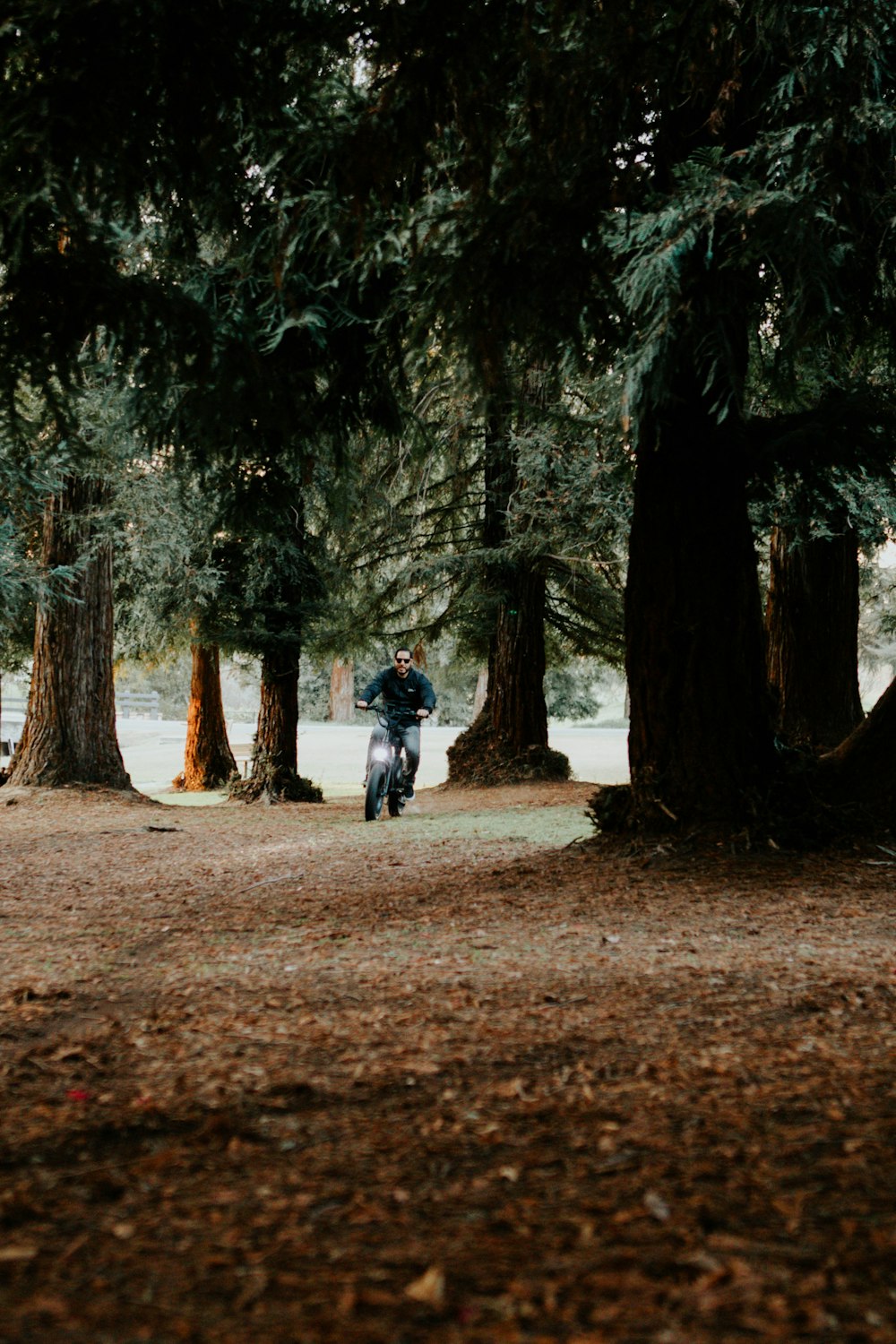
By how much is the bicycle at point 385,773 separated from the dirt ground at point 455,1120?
4.95 meters

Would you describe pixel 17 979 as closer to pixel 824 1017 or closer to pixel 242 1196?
pixel 242 1196

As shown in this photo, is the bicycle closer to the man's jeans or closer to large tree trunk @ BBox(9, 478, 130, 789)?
the man's jeans

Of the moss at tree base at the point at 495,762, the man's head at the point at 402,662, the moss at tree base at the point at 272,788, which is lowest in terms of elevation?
the moss at tree base at the point at 272,788

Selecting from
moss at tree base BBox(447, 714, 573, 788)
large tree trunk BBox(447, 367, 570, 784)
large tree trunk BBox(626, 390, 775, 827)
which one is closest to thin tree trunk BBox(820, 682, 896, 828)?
large tree trunk BBox(626, 390, 775, 827)

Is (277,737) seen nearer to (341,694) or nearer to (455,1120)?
(455,1120)

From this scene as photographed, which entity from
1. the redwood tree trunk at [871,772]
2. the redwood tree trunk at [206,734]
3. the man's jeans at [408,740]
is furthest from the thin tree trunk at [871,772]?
the redwood tree trunk at [206,734]

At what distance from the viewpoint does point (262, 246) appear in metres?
5.91

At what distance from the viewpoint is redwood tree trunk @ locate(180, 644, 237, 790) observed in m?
17.8

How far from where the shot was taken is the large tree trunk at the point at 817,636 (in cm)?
1035

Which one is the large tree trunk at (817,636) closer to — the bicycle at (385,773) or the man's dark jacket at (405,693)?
the man's dark jacket at (405,693)

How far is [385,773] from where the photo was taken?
1095cm

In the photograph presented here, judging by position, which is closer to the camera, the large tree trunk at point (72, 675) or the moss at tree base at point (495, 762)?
the large tree trunk at point (72, 675)

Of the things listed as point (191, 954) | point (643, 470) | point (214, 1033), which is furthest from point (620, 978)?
point (643, 470)

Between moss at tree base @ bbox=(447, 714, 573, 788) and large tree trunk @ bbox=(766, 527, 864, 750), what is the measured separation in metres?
4.45
